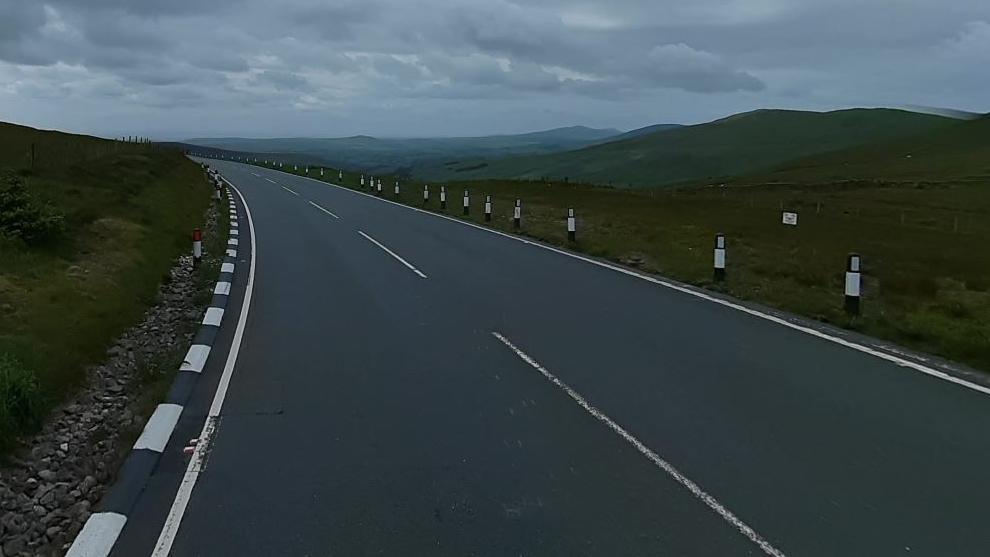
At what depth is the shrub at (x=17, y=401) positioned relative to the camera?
6.27m

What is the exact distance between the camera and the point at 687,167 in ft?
434

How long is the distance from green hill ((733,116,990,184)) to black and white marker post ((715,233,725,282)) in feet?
210

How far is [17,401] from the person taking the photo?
659 cm

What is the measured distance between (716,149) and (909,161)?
5597cm

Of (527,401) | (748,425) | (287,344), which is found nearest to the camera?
(748,425)

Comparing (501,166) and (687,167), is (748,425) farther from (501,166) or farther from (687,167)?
(501,166)

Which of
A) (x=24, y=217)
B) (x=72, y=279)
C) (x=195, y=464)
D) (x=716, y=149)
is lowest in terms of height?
(x=195, y=464)

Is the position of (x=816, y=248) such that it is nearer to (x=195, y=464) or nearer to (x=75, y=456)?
(x=195, y=464)

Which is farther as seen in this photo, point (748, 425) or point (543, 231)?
point (543, 231)

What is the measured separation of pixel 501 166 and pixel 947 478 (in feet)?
474

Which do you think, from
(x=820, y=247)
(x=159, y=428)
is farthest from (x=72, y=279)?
(x=820, y=247)

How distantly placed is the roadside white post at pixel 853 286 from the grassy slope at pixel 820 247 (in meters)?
0.18

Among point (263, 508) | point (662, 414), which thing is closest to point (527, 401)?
point (662, 414)

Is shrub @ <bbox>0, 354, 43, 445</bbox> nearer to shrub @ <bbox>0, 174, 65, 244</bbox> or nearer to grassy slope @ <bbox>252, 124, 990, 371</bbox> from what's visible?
shrub @ <bbox>0, 174, 65, 244</bbox>
